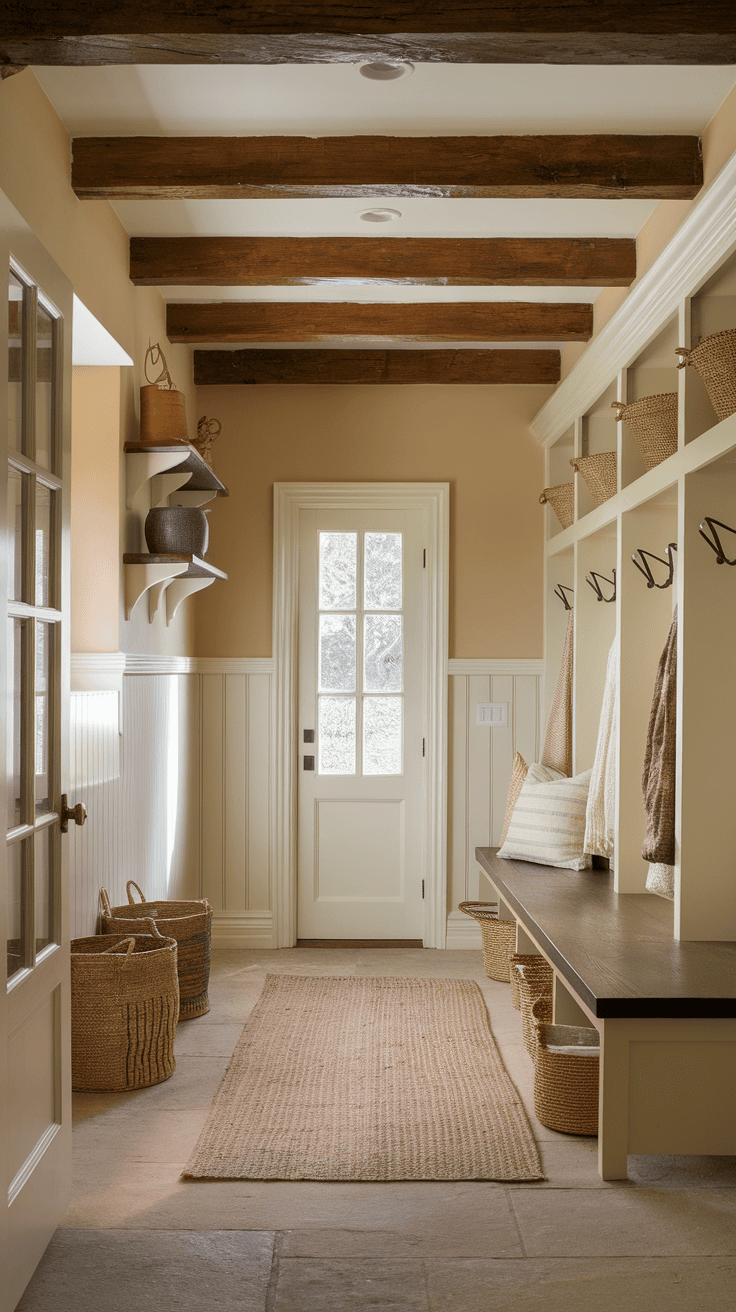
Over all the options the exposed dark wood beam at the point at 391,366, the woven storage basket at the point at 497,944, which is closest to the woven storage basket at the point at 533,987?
the woven storage basket at the point at 497,944

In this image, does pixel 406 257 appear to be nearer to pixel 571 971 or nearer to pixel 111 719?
pixel 111 719

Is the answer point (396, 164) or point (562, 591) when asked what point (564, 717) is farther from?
point (396, 164)

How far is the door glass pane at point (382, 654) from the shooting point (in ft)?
17.4

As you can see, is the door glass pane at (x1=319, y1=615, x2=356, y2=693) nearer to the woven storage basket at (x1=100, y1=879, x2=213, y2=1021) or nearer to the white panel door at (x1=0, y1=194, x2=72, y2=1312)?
the woven storage basket at (x1=100, y1=879, x2=213, y2=1021)

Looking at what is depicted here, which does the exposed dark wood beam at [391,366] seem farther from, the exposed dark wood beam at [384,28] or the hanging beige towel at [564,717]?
the exposed dark wood beam at [384,28]

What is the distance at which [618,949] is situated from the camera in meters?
2.99

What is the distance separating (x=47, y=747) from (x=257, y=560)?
9.65 ft

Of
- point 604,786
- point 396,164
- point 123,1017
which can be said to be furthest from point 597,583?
point 123,1017

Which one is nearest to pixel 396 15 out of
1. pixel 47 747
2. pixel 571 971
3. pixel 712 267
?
pixel 712 267

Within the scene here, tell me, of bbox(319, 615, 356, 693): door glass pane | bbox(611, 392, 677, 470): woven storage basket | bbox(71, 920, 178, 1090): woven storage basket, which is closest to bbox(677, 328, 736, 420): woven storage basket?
bbox(611, 392, 677, 470): woven storage basket

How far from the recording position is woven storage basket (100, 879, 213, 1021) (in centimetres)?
378

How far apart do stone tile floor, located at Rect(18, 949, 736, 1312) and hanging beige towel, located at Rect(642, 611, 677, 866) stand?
811mm

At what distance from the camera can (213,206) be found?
137 inches

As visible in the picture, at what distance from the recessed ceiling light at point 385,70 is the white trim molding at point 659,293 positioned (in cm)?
78
